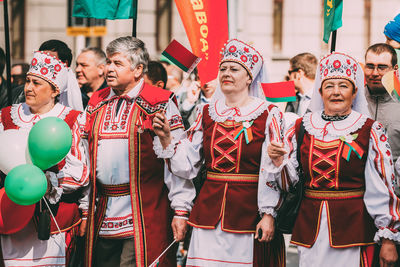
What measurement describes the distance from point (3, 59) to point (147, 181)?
8.59ft

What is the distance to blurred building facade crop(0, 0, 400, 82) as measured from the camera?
16.6m

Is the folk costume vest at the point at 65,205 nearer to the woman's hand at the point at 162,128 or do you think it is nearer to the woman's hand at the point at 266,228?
the woman's hand at the point at 162,128

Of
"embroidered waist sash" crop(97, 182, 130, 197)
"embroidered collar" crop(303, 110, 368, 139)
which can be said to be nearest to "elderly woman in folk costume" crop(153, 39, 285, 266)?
"embroidered collar" crop(303, 110, 368, 139)

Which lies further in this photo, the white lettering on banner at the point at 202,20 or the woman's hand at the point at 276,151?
the white lettering on banner at the point at 202,20

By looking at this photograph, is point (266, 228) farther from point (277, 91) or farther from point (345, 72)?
point (345, 72)

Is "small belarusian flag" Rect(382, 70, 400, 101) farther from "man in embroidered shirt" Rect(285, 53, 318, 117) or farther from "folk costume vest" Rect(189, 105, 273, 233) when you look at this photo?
"man in embroidered shirt" Rect(285, 53, 318, 117)

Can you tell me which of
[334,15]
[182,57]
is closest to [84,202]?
[182,57]

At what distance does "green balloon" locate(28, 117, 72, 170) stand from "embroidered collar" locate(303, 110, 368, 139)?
172 centimetres

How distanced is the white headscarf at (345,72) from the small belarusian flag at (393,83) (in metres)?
0.31

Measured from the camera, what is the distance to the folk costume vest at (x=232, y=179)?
4605mm

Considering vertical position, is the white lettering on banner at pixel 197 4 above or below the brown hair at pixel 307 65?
above

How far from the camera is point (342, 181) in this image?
4418 mm

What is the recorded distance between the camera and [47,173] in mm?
4840

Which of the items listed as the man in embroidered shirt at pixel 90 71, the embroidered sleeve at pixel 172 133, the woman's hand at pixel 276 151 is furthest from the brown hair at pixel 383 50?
the man in embroidered shirt at pixel 90 71
